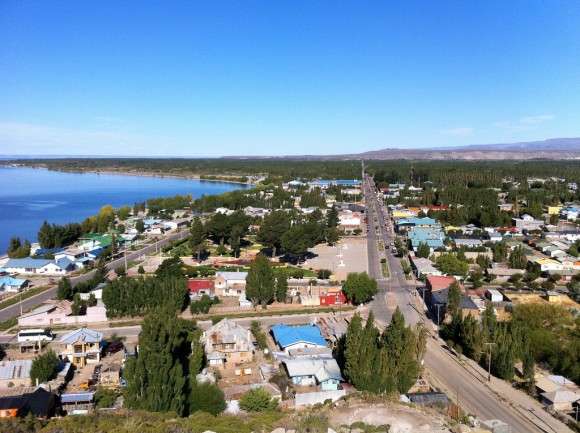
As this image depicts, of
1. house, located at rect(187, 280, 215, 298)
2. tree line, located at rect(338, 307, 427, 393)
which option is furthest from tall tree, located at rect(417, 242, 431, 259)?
tree line, located at rect(338, 307, 427, 393)

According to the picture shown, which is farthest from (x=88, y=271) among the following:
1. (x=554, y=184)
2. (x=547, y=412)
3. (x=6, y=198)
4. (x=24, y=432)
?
(x=554, y=184)

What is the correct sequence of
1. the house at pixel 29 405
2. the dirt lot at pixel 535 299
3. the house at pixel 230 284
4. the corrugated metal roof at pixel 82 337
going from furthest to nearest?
1. the house at pixel 230 284
2. the dirt lot at pixel 535 299
3. the corrugated metal roof at pixel 82 337
4. the house at pixel 29 405

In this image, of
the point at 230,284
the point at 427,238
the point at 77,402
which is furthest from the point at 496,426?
the point at 427,238

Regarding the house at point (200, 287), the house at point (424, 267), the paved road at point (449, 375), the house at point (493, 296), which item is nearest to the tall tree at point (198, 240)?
the house at point (200, 287)

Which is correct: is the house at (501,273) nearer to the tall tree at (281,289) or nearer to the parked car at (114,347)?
the tall tree at (281,289)

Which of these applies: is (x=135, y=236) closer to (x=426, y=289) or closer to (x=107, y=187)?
(x=426, y=289)

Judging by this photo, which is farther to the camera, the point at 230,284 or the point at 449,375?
the point at 230,284

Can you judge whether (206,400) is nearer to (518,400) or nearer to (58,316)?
(518,400)

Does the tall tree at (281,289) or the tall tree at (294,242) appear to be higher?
the tall tree at (294,242)
